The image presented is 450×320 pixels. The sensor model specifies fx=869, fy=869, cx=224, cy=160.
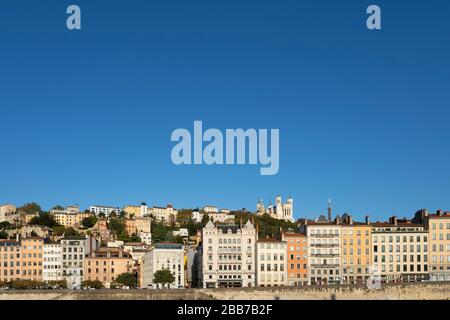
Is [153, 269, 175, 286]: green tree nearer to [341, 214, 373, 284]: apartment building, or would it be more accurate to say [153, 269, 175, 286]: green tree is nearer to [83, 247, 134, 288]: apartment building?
[83, 247, 134, 288]: apartment building

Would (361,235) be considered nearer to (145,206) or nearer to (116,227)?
(116,227)

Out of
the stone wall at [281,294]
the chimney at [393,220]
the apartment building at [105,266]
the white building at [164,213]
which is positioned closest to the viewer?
the stone wall at [281,294]

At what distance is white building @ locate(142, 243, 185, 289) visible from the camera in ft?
303

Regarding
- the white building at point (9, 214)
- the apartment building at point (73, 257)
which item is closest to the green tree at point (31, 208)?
the white building at point (9, 214)

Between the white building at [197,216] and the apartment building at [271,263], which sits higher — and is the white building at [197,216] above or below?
above

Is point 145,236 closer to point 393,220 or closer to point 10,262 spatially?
point 10,262

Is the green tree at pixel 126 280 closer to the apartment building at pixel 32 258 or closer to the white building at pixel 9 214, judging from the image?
the apartment building at pixel 32 258

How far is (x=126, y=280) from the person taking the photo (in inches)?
3620

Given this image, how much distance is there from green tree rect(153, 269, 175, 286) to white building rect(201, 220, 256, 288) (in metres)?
5.16

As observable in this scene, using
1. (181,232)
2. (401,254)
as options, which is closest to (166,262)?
(401,254)

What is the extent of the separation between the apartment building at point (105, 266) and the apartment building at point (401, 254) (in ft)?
94.6

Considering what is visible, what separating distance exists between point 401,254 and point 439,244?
12.4ft

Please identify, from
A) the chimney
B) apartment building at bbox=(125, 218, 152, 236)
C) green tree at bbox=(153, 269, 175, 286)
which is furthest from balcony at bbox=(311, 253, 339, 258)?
apartment building at bbox=(125, 218, 152, 236)

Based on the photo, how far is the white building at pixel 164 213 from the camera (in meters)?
188
